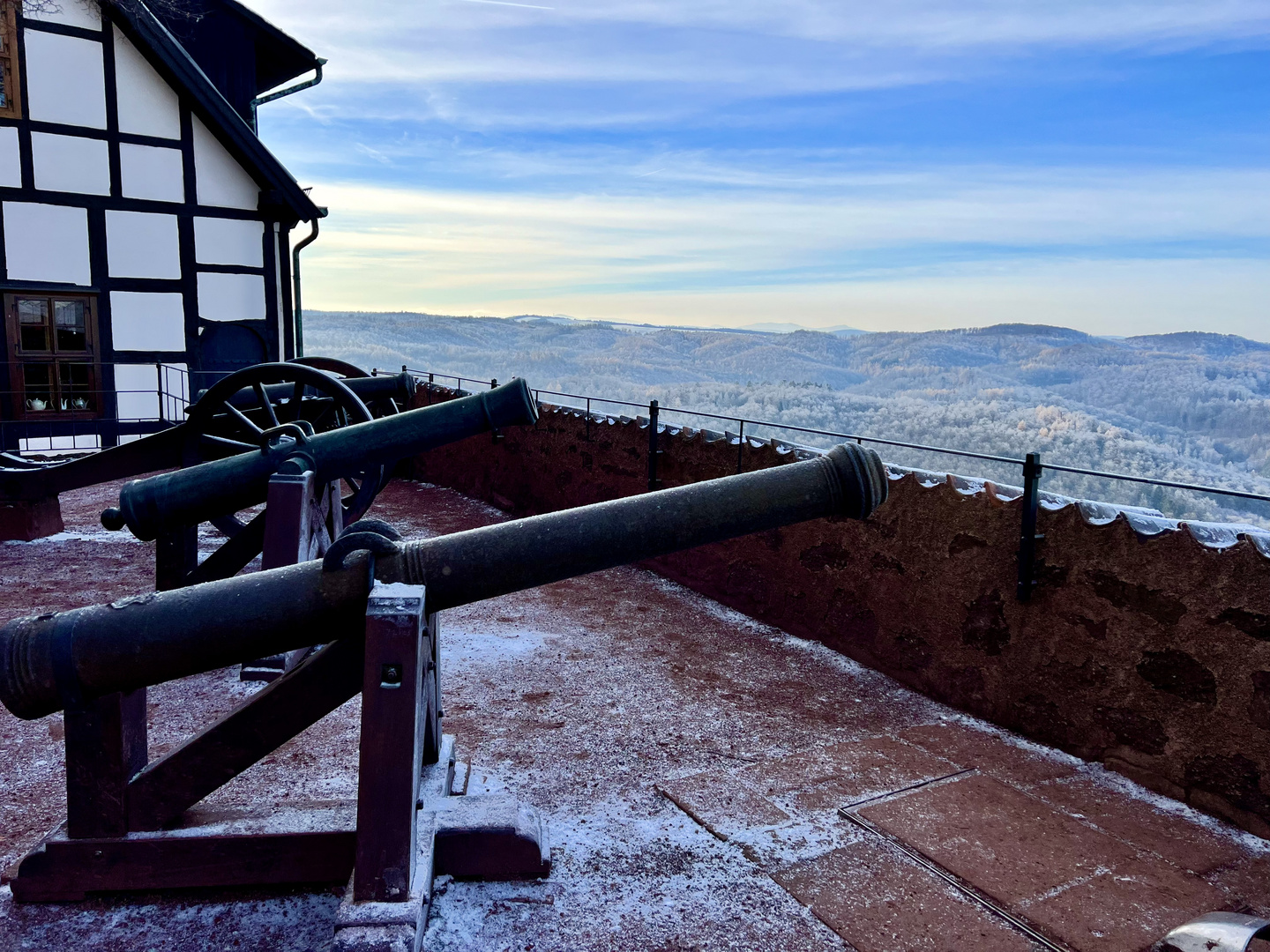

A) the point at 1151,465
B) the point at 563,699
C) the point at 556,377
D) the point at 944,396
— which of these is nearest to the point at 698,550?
the point at 563,699

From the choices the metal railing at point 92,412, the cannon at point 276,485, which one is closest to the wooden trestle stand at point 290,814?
the cannon at point 276,485

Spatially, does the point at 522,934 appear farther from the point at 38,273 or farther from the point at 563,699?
the point at 38,273

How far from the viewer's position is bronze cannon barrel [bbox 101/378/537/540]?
5094 millimetres

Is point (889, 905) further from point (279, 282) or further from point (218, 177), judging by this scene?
point (218, 177)

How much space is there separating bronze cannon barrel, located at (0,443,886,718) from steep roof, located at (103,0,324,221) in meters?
11.5

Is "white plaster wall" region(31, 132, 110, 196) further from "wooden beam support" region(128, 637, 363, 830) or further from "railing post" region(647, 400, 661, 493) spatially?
"wooden beam support" region(128, 637, 363, 830)

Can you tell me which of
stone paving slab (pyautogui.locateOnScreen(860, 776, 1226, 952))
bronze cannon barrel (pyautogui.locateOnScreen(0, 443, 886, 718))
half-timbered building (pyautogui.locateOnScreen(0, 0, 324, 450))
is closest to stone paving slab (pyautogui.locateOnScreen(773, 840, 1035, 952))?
stone paving slab (pyautogui.locateOnScreen(860, 776, 1226, 952))

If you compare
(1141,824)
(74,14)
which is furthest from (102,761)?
(74,14)

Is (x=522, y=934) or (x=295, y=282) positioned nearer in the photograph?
(x=522, y=934)

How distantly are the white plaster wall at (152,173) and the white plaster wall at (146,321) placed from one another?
1.31 metres

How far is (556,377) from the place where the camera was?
55094 millimetres

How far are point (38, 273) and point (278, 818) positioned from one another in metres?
11.3

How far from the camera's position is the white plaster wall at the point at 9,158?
11.3 meters

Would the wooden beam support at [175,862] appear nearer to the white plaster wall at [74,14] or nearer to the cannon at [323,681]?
the cannon at [323,681]
